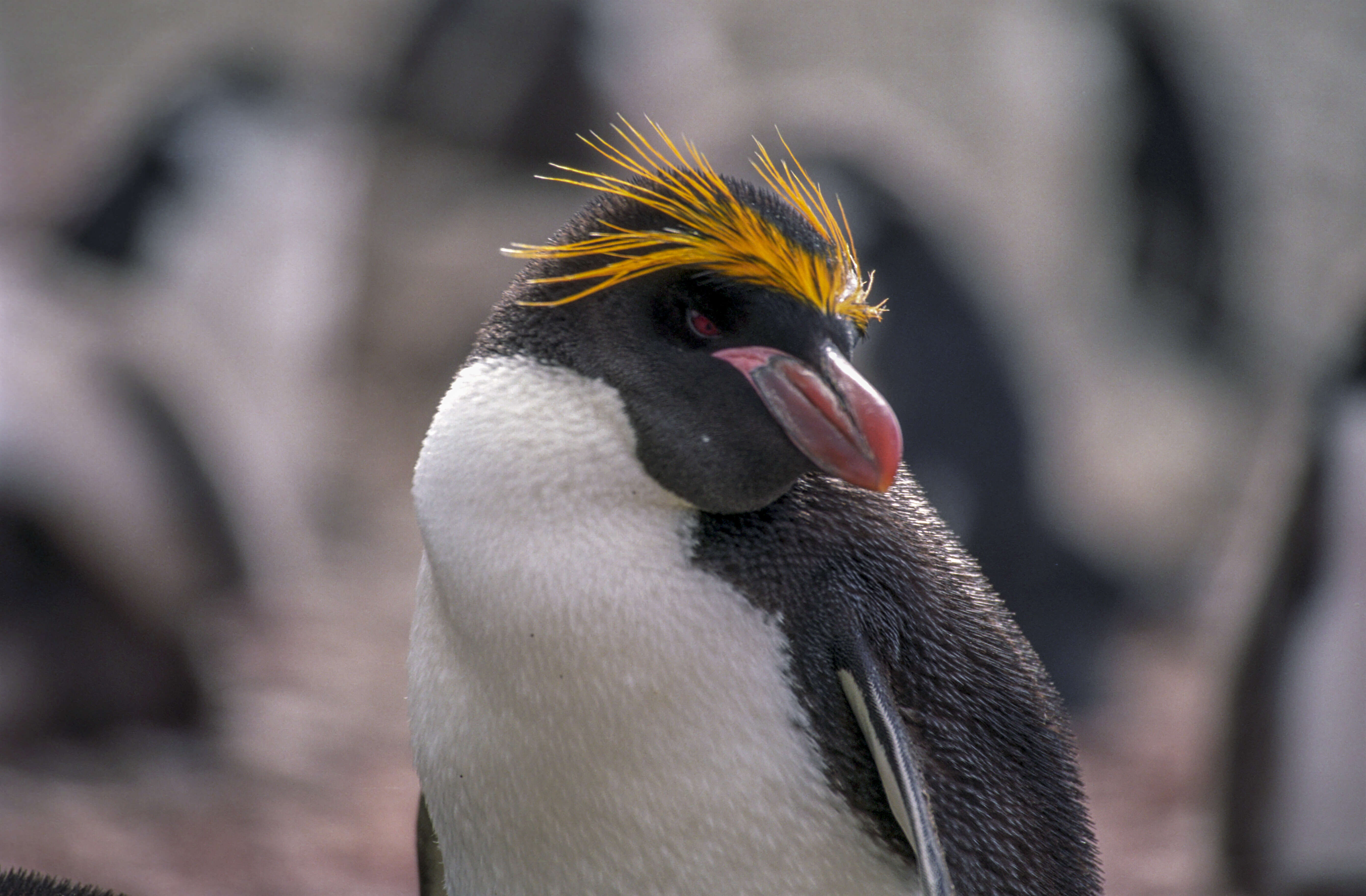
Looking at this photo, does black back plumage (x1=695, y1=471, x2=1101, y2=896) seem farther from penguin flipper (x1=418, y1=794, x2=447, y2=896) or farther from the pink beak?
penguin flipper (x1=418, y1=794, x2=447, y2=896)

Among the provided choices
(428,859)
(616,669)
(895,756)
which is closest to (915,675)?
(895,756)

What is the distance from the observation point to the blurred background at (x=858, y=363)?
2.02 meters

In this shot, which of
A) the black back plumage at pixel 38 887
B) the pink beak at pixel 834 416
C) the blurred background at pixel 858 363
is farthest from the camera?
Answer: the blurred background at pixel 858 363

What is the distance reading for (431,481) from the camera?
839 millimetres

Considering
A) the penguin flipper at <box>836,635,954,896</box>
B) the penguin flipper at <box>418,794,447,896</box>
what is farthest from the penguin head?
the penguin flipper at <box>418,794,447,896</box>

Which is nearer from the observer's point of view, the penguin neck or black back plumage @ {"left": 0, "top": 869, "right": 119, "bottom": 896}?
the penguin neck

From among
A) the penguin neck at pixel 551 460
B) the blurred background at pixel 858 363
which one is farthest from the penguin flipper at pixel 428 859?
the blurred background at pixel 858 363

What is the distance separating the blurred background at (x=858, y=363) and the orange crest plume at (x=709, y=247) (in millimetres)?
1355

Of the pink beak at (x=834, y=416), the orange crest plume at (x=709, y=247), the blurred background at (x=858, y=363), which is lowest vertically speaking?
the blurred background at (x=858, y=363)

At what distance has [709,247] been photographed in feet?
2.50

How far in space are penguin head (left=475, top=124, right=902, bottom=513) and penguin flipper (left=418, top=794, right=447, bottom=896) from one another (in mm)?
412

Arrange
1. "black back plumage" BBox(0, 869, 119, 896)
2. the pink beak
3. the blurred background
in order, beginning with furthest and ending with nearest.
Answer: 1. the blurred background
2. "black back plumage" BBox(0, 869, 119, 896)
3. the pink beak

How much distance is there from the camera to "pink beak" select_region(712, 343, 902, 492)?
731 mm

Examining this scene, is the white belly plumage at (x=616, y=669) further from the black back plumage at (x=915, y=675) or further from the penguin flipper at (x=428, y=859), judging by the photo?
the penguin flipper at (x=428, y=859)
